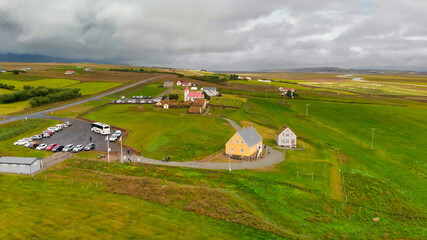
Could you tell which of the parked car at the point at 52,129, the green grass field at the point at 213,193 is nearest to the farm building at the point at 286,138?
the green grass field at the point at 213,193

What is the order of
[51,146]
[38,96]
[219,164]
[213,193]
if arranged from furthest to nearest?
[38,96] < [51,146] < [219,164] < [213,193]

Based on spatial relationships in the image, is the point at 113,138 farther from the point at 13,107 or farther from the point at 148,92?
the point at 148,92

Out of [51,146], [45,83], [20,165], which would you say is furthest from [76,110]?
[45,83]

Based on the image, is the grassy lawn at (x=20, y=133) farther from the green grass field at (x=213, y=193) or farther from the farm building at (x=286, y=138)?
the farm building at (x=286, y=138)

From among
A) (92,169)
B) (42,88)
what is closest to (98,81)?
(42,88)

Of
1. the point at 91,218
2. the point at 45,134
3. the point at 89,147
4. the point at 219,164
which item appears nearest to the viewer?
the point at 91,218

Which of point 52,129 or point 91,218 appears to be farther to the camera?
point 52,129

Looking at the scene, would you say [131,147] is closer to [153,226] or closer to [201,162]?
[201,162]

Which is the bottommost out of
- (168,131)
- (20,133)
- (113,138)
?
(113,138)
